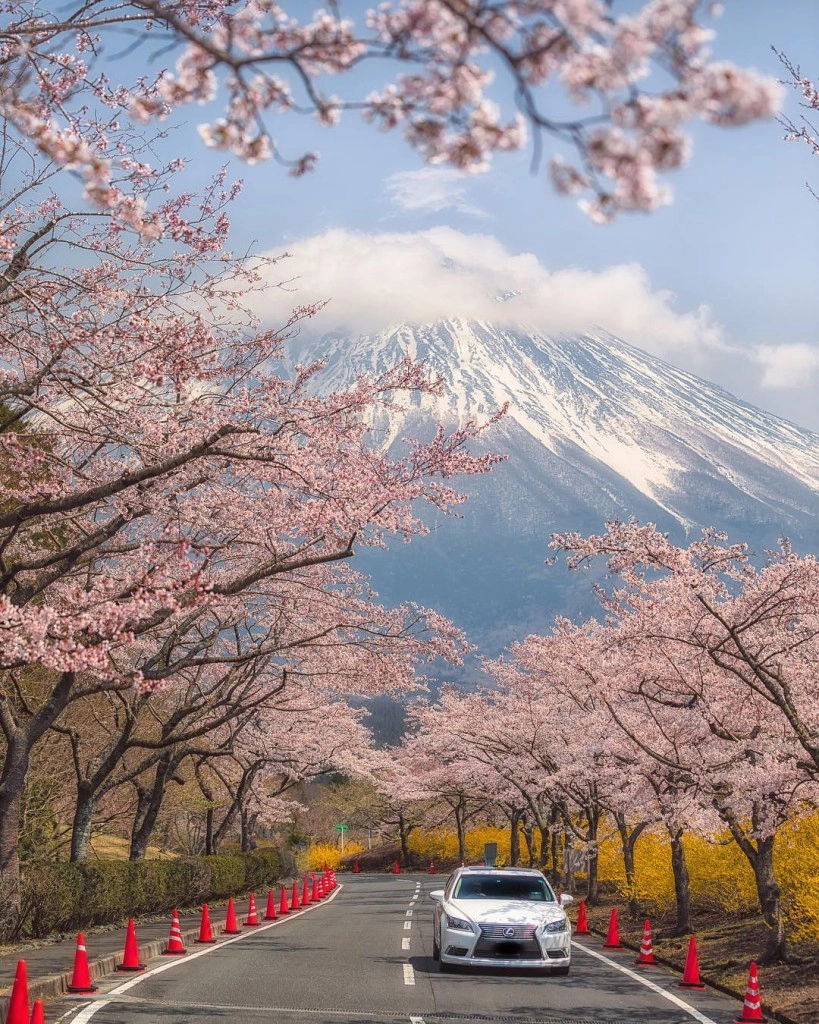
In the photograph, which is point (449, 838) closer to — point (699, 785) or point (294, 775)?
point (294, 775)

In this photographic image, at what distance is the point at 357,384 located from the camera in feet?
49.6

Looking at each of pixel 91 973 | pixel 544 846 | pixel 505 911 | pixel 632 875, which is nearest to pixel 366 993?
pixel 505 911

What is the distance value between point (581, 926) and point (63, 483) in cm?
1592

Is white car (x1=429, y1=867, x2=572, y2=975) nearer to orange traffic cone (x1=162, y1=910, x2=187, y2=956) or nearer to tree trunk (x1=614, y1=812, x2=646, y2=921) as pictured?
orange traffic cone (x1=162, y1=910, x2=187, y2=956)

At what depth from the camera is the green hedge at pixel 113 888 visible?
18.3m

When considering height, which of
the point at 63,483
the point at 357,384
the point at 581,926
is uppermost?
the point at 357,384

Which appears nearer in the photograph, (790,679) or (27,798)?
(790,679)

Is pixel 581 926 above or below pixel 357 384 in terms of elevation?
below

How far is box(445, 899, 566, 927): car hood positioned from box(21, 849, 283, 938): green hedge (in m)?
6.99

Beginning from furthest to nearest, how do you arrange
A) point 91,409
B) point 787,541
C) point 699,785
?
1. point 699,785
2. point 787,541
3. point 91,409

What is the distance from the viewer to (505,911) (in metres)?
15.2

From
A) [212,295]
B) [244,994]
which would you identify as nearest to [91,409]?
[212,295]

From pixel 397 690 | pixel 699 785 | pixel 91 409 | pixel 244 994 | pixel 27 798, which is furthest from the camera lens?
pixel 27 798

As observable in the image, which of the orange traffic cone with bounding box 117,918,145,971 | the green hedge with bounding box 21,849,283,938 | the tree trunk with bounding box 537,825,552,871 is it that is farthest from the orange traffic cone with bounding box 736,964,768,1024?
the tree trunk with bounding box 537,825,552,871
